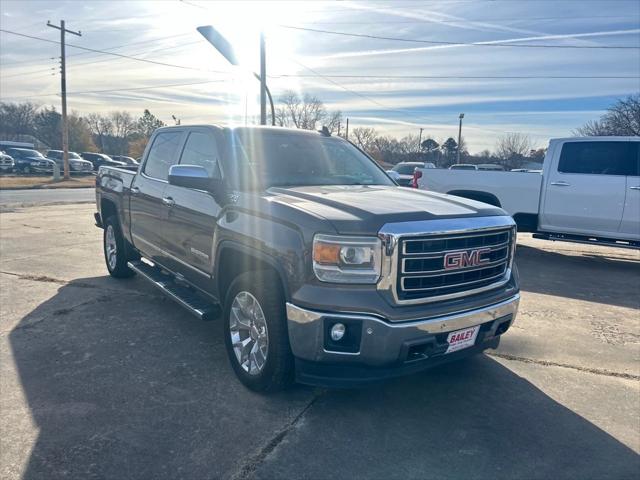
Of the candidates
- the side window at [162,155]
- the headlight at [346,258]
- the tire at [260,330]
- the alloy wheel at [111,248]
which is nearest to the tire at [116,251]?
the alloy wheel at [111,248]

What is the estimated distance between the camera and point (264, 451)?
2820 mm

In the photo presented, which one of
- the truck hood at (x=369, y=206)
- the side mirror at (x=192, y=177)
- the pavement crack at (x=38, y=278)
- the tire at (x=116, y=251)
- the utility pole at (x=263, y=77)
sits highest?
the utility pole at (x=263, y=77)

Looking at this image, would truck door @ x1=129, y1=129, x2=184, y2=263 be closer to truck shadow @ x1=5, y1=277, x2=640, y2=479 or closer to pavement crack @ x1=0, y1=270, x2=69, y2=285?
truck shadow @ x1=5, y1=277, x2=640, y2=479

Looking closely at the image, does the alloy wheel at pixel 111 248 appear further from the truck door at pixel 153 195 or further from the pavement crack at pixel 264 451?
the pavement crack at pixel 264 451

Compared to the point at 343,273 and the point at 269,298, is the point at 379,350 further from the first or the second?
the point at 269,298

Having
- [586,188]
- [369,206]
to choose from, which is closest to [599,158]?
[586,188]

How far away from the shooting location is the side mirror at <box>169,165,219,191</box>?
3746mm

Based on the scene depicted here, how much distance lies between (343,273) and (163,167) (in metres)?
3.06

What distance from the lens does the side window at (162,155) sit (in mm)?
5075

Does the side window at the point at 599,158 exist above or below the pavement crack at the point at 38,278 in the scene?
above

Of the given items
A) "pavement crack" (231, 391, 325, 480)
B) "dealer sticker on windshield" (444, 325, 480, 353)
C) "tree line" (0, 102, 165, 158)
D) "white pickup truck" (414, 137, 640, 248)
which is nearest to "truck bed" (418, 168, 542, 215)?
"white pickup truck" (414, 137, 640, 248)

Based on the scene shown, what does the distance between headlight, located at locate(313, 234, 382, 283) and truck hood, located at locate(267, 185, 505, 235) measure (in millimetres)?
68

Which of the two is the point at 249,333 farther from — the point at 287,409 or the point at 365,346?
the point at 365,346

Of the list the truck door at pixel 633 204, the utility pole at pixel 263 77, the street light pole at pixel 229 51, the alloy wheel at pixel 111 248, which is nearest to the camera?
the alloy wheel at pixel 111 248
